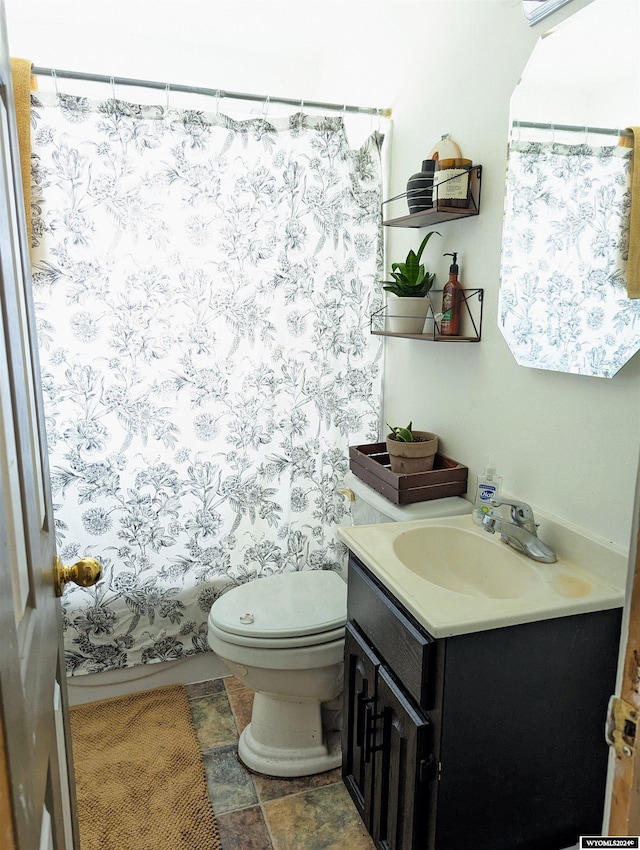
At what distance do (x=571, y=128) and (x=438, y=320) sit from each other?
65 cm

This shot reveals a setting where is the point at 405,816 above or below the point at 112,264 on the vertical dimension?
below

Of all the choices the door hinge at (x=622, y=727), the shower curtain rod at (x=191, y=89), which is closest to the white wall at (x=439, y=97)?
the shower curtain rod at (x=191, y=89)

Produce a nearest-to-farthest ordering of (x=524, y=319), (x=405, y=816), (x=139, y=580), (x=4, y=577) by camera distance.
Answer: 1. (x=4, y=577)
2. (x=405, y=816)
3. (x=524, y=319)
4. (x=139, y=580)

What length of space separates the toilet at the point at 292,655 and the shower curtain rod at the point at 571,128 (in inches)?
39.3

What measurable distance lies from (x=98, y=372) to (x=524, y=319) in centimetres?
134

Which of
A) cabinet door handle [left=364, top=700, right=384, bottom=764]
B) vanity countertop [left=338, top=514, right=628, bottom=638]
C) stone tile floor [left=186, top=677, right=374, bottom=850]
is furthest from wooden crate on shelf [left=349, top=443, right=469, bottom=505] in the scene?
stone tile floor [left=186, top=677, right=374, bottom=850]

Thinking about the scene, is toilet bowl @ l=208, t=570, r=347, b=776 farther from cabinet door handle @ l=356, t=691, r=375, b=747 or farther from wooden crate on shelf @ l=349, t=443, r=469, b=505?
wooden crate on shelf @ l=349, t=443, r=469, b=505

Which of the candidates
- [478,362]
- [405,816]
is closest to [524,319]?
[478,362]

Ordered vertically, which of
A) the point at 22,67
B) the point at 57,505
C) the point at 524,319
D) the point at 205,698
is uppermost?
the point at 22,67

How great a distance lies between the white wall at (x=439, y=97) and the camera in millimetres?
1368

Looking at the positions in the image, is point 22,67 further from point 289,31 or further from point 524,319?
point 524,319


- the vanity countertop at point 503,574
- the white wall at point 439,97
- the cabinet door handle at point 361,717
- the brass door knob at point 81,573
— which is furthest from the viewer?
the cabinet door handle at point 361,717

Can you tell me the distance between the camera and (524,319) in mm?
1530

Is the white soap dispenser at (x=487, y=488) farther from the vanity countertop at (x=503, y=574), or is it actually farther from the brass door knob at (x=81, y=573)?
the brass door knob at (x=81, y=573)
